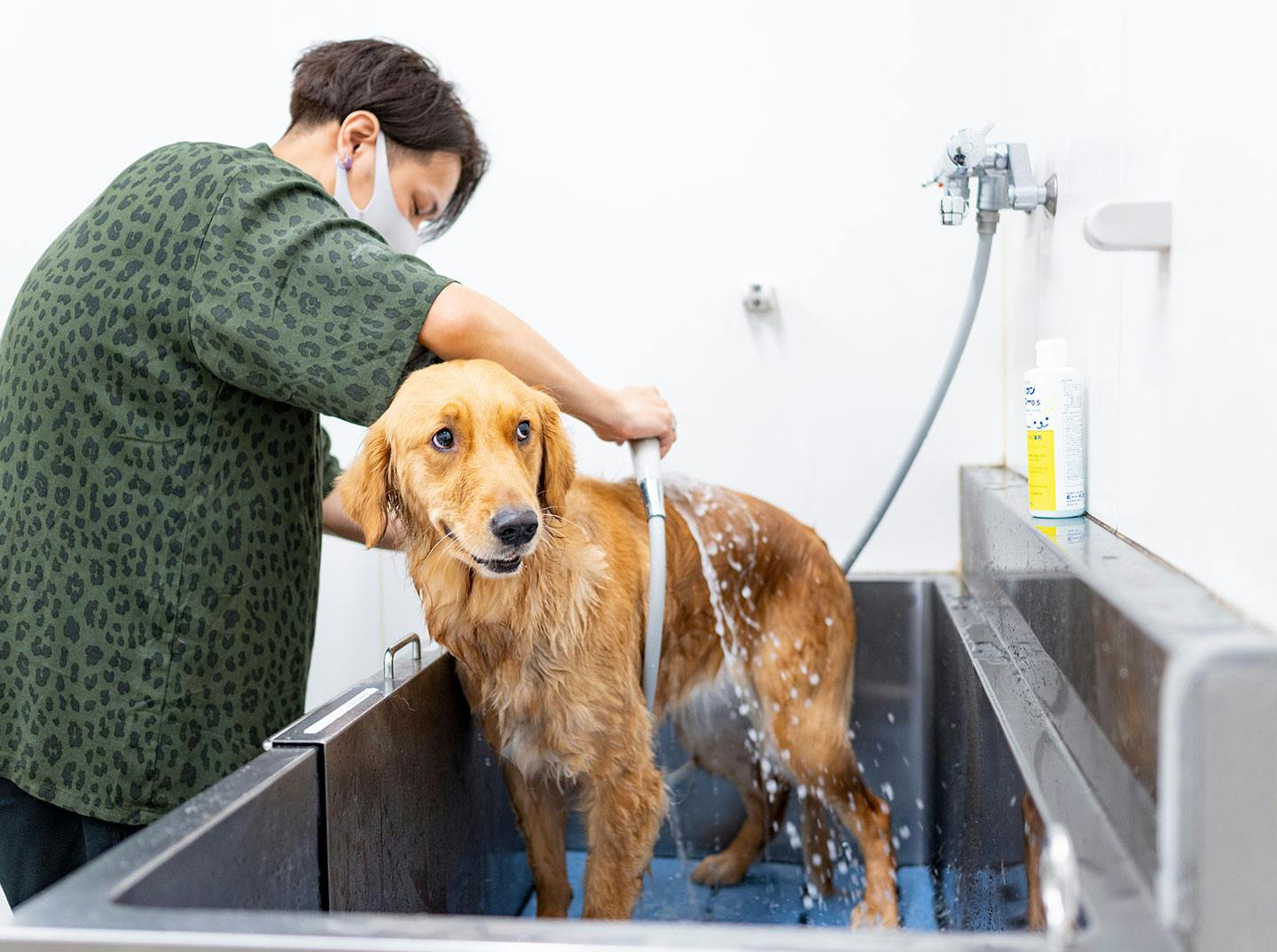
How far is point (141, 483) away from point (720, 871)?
3.59 ft

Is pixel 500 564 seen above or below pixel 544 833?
above

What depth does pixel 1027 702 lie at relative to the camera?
1.14m

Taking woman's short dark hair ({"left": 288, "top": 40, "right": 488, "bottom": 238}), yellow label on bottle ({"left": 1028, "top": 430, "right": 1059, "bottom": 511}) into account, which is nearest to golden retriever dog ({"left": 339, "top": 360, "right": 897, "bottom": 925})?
woman's short dark hair ({"left": 288, "top": 40, "right": 488, "bottom": 238})

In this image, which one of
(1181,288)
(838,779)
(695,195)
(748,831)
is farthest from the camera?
(695,195)

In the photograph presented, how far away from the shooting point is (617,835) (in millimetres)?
1466

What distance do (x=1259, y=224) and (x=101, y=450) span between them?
4.02 feet

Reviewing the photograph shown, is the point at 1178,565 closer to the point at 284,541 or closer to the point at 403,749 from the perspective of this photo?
the point at 403,749

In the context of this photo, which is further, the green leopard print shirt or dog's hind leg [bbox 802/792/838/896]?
dog's hind leg [bbox 802/792/838/896]

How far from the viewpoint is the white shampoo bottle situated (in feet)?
4.05

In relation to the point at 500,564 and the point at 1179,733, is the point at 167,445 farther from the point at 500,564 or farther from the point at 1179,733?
the point at 1179,733

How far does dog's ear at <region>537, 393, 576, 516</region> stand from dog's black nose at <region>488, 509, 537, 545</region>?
0.58 ft

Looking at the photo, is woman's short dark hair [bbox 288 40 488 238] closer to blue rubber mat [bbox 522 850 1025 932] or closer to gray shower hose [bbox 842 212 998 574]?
gray shower hose [bbox 842 212 998 574]

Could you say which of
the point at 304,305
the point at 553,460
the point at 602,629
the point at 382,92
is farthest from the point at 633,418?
the point at 382,92

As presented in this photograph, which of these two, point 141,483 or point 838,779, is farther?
point 838,779
